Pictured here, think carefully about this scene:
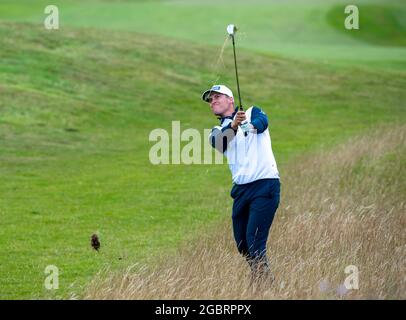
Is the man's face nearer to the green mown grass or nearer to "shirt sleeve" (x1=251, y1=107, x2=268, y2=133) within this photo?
"shirt sleeve" (x1=251, y1=107, x2=268, y2=133)

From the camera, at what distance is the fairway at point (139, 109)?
50.9 feet

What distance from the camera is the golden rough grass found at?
9.77 meters

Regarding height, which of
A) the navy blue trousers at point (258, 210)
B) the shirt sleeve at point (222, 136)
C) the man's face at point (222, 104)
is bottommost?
the navy blue trousers at point (258, 210)

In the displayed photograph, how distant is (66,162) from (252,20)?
122 feet

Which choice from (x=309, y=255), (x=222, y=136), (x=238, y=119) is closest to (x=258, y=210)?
(x=222, y=136)

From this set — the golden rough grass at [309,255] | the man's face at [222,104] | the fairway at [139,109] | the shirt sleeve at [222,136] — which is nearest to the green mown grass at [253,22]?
the fairway at [139,109]

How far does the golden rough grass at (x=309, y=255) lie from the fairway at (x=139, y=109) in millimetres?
1275

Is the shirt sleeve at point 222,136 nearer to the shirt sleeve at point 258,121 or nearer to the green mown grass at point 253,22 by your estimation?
the shirt sleeve at point 258,121

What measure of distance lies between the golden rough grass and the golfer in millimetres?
427

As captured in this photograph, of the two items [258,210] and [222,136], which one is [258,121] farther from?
[258,210]

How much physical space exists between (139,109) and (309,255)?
77.0ft

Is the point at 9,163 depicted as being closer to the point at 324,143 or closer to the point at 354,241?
the point at 324,143

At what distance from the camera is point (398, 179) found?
1766cm

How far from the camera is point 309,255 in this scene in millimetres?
11344
